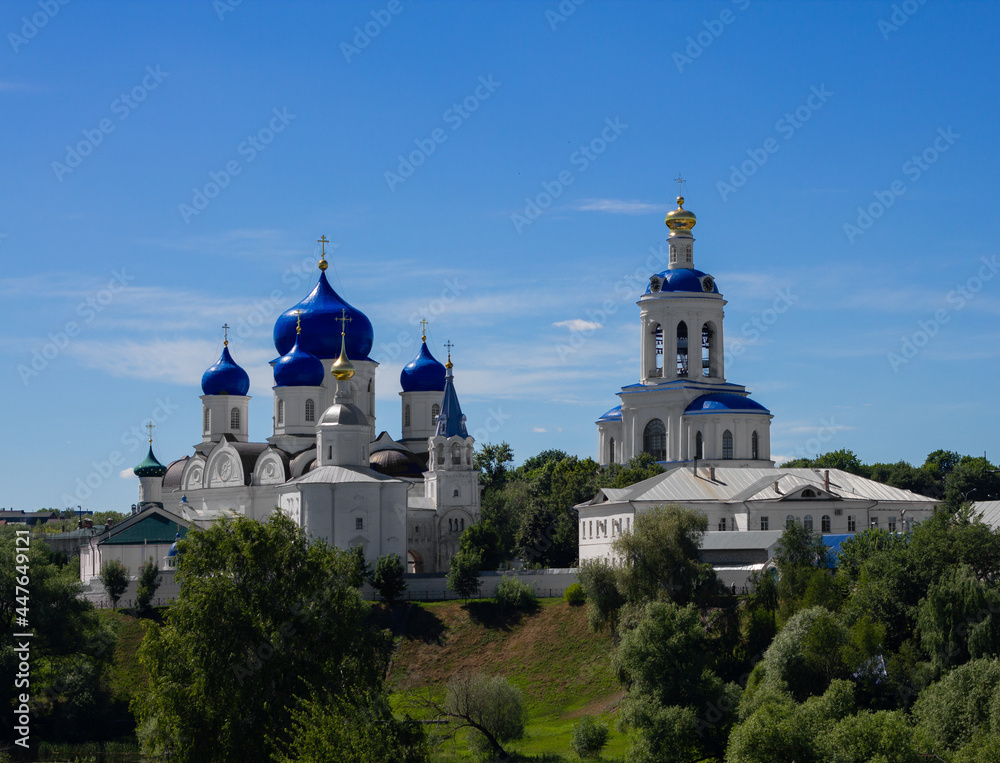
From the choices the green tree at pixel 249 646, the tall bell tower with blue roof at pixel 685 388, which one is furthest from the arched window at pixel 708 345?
the green tree at pixel 249 646

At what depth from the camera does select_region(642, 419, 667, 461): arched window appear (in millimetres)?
63594

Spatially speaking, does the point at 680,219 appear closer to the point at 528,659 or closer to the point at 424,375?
the point at 424,375

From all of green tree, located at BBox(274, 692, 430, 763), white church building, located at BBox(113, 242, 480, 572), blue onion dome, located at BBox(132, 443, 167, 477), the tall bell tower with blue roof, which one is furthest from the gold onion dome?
green tree, located at BBox(274, 692, 430, 763)

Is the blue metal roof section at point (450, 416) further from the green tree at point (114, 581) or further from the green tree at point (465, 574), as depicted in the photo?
the green tree at point (114, 581)

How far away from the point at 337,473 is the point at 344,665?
24015 millimetres

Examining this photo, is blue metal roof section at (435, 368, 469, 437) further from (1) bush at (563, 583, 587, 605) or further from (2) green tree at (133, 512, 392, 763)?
(2) green tree at (133, 512, 392, 763)

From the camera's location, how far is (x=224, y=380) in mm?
66062

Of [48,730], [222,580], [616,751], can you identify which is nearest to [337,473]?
[48,730]

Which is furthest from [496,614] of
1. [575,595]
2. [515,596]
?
[575,595]

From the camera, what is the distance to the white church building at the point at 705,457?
169ft

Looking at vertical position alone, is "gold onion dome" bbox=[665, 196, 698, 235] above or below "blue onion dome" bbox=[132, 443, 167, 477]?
above

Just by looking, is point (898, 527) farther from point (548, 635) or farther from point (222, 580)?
point (222, 580)

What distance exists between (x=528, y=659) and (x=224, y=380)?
24.5 meters

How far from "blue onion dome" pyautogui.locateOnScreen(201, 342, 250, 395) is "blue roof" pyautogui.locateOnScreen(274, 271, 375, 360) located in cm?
351
